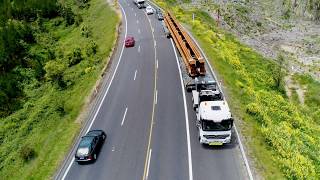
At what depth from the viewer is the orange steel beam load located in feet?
135

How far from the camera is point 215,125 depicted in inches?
1168

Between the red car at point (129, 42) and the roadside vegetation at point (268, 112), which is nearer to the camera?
the roadside vegetation at point (268, 112)

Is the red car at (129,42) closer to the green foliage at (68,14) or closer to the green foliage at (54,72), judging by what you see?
the green foliage at (54,72)

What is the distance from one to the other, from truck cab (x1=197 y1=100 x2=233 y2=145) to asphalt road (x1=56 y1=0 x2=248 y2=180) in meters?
0.94

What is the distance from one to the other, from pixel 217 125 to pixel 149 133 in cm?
707

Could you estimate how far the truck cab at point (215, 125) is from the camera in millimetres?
29578

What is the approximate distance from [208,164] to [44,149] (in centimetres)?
1741

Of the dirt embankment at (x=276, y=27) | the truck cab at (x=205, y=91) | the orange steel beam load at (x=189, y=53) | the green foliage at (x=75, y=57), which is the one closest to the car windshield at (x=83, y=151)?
the truck cab at (x=205, y=91)

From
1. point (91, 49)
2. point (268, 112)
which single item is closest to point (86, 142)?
point (268, 112)

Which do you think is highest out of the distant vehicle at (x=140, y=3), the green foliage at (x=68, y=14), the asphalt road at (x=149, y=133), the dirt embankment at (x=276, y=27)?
the distant vehicle at (x=140, y=3)

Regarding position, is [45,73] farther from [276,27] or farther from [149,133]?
[276,27]

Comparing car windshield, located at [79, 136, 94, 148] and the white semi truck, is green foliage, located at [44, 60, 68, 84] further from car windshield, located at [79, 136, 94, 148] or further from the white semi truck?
the white semi truck

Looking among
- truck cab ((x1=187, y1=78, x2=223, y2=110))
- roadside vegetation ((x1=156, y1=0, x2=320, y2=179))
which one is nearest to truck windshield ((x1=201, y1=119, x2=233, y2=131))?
roadside vegetation ((x1=156, y1=0, x2=320, y2=179))

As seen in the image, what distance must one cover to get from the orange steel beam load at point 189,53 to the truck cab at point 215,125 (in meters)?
11.1
